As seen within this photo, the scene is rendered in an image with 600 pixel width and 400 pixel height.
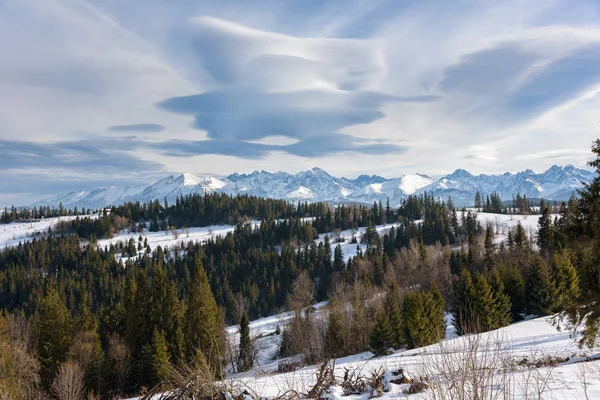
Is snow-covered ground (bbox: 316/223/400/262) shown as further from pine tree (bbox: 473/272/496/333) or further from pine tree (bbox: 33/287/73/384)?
pine tree (bbox: 33/287/73/384)

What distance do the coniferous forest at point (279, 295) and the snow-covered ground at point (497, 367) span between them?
0.45 metres

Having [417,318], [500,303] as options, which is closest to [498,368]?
[417,318]

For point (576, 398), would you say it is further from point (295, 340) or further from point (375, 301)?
point (375, 301)

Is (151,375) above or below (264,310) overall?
above

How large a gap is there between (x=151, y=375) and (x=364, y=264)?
65.3 m

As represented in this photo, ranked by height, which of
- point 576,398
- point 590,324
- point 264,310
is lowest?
point 264,310

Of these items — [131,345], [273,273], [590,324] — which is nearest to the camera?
[590,324]

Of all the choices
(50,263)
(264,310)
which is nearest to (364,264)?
(264,310)

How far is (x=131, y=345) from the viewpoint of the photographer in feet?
113

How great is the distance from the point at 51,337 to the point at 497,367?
3854 centimetres

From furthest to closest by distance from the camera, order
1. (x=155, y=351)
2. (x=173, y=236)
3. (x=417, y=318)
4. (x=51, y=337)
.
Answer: (x=173, y=236)
(x=417, y=318)
(x=51, y=337)
(x=155, y=351)

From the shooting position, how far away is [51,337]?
32594 mm

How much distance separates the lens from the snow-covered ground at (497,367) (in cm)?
433

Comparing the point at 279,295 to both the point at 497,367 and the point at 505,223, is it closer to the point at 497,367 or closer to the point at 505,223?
the point at 505,223
